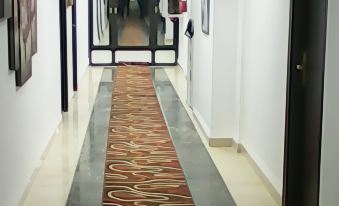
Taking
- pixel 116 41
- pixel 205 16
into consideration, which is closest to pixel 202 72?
pixel 205 16

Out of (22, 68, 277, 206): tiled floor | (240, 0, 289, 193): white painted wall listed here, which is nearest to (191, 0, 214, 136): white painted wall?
(22, 68, 277, 206): tiled floor

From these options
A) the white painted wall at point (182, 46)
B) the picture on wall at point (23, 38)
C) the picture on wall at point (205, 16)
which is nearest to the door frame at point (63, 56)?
the picture on wall at point (205, 16)

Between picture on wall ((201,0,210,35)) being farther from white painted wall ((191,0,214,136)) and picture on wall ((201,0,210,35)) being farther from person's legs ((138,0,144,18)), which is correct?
person's legs ((138,0,144,18))

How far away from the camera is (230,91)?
698cm

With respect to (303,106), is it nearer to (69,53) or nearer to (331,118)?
(331,118)

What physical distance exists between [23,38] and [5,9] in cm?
85

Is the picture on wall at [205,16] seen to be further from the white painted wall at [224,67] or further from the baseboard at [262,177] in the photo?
the baseboard at [262,177]

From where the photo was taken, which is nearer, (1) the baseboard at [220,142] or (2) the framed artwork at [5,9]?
(2) the framed artwork at [5,9]

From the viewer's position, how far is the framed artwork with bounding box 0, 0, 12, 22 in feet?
13.6

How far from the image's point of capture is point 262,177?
18.8 ft

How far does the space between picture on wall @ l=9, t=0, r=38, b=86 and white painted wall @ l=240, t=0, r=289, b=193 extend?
2078 millimetres

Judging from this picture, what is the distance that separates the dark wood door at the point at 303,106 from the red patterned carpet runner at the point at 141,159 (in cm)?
89

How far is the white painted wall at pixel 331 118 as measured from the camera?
340cm

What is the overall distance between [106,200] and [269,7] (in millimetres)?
2162
